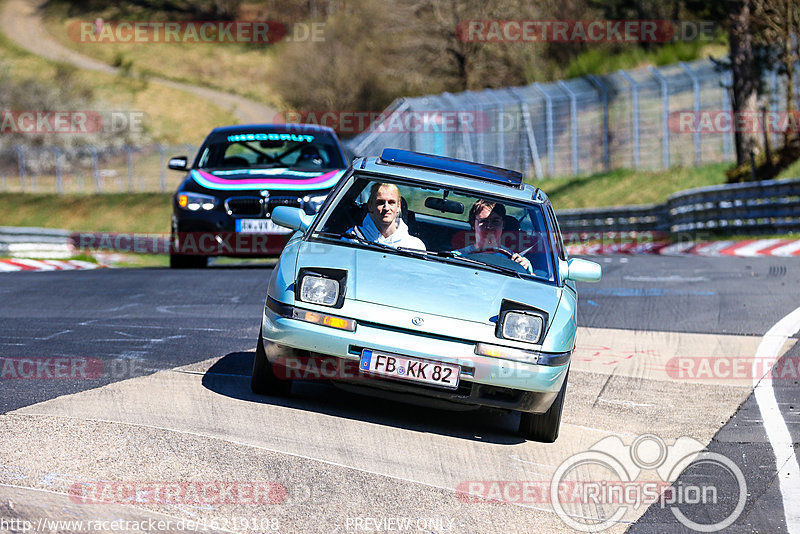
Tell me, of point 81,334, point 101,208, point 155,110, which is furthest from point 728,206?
point 155,110

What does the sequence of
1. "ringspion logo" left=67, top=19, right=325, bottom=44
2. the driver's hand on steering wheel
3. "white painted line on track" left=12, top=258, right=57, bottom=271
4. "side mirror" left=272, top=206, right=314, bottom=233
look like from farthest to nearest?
"ringspion logo" left=67, top=19, right=325, bottom=44
"white painted line on track" left=12, top=258, right=57, bottom=271
"side mirror" left=272, top=206, right=314, bottom=233
the driver's hand on steering wheel

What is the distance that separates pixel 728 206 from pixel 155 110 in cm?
5831

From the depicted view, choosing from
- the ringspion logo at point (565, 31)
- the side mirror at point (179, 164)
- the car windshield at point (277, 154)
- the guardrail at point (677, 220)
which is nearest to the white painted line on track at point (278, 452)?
the car windshield at point (277, 154)

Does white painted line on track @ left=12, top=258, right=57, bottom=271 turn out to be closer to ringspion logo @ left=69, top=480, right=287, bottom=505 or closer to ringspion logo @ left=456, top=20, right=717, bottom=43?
ringspion logo @ left=69, top=480, right=287, bottom=505

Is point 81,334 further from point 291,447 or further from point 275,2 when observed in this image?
point 275,2

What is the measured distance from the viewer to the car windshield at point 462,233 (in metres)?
6.95

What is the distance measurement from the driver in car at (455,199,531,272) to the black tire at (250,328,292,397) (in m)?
1.27

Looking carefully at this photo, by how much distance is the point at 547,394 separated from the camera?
6.20 metres

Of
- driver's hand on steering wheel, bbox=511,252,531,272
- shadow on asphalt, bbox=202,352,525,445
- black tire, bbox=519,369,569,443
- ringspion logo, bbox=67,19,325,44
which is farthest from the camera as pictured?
ringspion logo, bbox=67,19,325,44

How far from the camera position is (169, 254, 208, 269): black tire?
14.5m

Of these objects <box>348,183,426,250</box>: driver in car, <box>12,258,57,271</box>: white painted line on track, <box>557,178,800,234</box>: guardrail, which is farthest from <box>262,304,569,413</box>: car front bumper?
<box>557,178,800,234</box>: guardrail

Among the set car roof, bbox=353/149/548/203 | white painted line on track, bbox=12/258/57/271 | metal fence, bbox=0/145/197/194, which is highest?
car roof, bbox=353/149/548/203

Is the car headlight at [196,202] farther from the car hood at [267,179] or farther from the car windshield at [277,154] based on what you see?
the car windshield at [277,154]

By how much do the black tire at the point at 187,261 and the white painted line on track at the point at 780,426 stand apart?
7.13 meters
